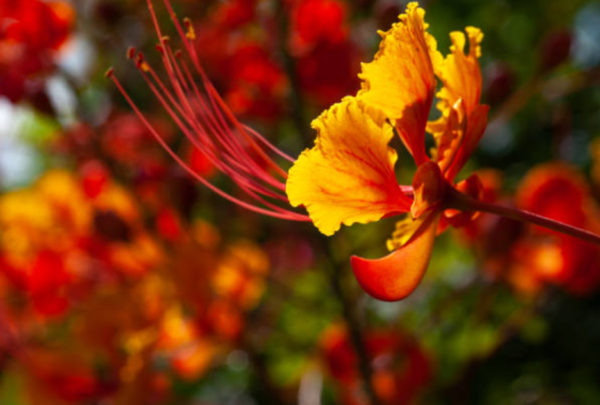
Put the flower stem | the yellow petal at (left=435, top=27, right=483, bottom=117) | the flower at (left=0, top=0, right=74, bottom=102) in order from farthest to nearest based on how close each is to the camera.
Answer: the flower at (left=0, top=0, right=74, bottom=102) → the yellow petal at (left=435, top=27, right=483, bottom=117) → the flower stem

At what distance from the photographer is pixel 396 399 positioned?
1557 millimetres

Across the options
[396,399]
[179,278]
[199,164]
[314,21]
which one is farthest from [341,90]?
[396,399]

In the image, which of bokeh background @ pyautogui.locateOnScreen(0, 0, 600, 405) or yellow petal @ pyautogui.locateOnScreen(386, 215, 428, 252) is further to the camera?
bokeh background @ pyautogui.locateOnScreen(0, 0, 600, 405)

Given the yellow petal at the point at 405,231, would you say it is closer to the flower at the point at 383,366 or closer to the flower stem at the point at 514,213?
the flower stem at the point at 514,213

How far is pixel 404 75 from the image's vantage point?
0.80 m

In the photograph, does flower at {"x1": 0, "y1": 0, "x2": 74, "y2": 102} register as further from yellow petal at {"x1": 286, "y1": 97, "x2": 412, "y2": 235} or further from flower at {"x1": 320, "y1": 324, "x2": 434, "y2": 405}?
yellow petal at {"x1": 286, "y1": 97, "x2": 412, "y2": 235}

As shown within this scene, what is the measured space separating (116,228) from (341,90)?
1.62 ft

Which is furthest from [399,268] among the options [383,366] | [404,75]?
[383,366]

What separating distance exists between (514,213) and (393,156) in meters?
0.13

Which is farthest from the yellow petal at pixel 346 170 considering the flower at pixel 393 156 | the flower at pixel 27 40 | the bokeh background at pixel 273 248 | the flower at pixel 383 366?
the flower at pixel 27 40

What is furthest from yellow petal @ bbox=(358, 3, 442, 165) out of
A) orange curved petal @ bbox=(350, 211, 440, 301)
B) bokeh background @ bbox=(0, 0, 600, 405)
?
bokeh background @ bbox=(0, 0, 600, 405)

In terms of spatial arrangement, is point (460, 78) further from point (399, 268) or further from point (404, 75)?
point (399, 268)

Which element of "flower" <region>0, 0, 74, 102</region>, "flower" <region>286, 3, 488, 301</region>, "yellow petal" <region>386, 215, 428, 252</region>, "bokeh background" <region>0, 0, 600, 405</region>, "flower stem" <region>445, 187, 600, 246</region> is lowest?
"flower stem" <region>445, 187, 600, 246</region>

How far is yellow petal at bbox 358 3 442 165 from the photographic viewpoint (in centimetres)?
79
